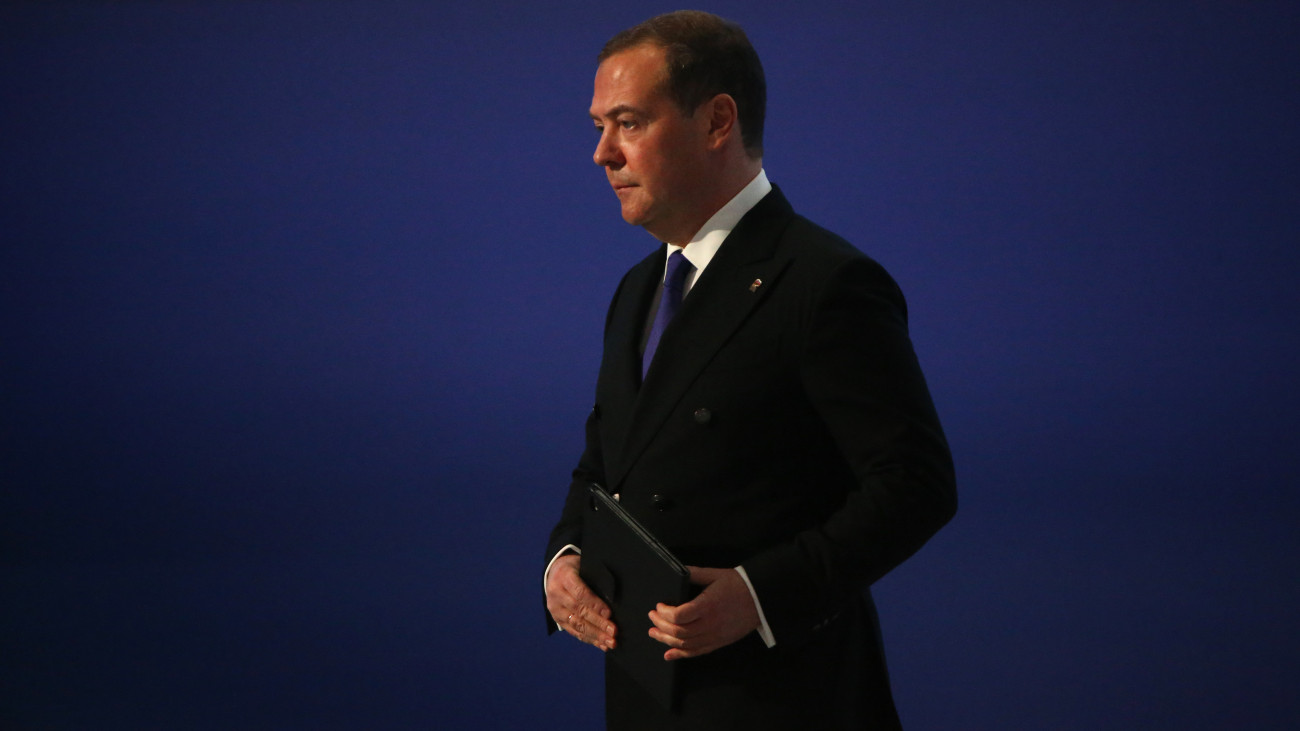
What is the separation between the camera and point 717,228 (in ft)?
4.75

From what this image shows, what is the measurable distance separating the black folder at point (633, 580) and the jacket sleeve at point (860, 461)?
0.33 feet

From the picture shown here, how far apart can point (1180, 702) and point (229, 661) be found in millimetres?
2800

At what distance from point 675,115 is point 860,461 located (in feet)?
1.55

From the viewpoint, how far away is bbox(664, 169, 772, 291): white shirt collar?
56.9 inches

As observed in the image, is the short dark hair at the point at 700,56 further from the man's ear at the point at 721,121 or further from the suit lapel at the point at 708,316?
the suit lapel at the point at 708,316

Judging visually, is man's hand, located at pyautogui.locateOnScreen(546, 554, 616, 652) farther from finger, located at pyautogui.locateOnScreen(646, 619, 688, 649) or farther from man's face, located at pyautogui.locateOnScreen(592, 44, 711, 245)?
man's face, located at pyautogui.locateOnScreen(592, 44, 711, 245)

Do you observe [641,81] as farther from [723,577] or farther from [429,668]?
[429,668]

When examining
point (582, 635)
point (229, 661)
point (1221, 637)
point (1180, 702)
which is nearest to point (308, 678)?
point (229, 661)

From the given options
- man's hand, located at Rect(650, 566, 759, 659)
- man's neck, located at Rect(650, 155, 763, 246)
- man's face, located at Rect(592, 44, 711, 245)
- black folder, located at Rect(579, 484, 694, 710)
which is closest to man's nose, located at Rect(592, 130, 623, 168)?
man's face, located at Rect(592, 44, 711, 245)

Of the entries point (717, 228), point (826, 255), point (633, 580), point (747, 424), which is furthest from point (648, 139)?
point (633, 580)

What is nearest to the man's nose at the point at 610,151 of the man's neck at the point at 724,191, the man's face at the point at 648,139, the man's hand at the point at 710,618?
the man's face at the point at 648,139

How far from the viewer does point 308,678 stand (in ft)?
11.2

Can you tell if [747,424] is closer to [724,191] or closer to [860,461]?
[860,461]

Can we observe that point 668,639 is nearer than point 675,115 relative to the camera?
Yes
